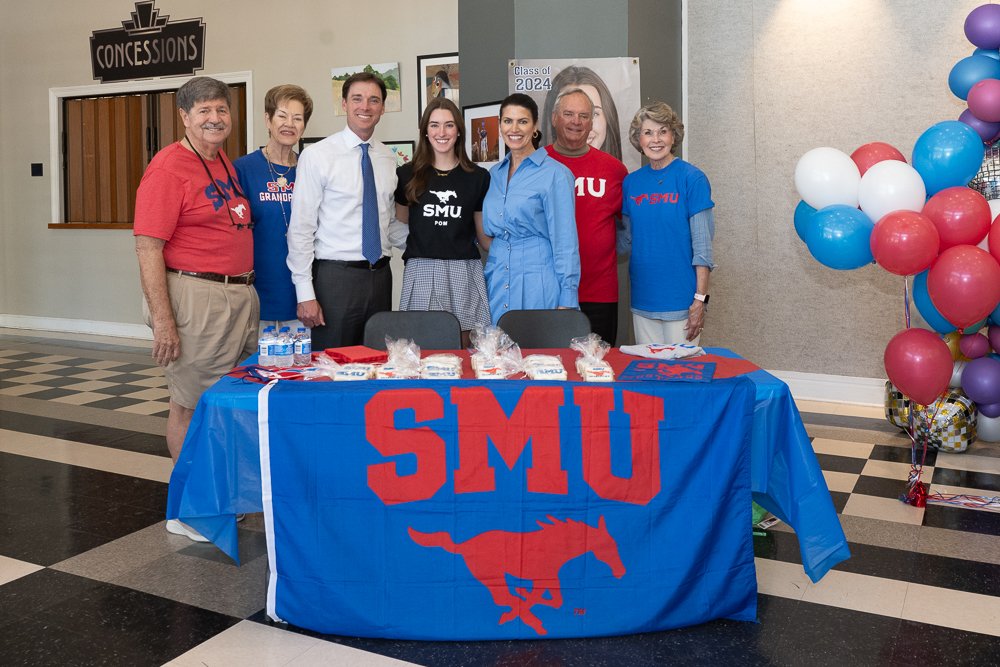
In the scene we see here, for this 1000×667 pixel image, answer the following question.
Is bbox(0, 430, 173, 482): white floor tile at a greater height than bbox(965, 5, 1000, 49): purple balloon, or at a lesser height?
lesser

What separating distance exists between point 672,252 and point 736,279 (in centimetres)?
203

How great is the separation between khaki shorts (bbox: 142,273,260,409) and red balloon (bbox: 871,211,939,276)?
2.37 meters

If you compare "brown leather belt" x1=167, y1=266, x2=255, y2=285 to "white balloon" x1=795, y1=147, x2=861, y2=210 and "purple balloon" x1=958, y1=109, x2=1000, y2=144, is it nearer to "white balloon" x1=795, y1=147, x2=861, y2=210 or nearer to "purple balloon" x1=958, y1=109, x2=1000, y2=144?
"white balloon" x1=795, y1=147, x2=861, y2=210

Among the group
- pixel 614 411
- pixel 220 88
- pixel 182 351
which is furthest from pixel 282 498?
pixel 220 88

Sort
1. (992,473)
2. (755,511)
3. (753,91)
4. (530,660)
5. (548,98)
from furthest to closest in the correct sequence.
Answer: (753,91)
(548,98)
(992,473)
(755,511)
(530,660)

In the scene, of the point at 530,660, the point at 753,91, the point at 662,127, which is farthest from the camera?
the point at 753,91

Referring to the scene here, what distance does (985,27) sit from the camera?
12.4 feet

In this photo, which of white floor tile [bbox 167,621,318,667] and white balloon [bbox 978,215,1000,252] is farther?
white balloon [bbox 978,215,1000,252]

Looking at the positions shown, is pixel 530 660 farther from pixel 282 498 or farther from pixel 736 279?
pixel 736 279

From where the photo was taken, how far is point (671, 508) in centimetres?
228

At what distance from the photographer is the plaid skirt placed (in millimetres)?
3525

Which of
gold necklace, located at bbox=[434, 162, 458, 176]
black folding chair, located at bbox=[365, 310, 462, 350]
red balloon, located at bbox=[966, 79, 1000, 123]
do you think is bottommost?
black folding chair, located at bbox=[365, 310, 462, 350]

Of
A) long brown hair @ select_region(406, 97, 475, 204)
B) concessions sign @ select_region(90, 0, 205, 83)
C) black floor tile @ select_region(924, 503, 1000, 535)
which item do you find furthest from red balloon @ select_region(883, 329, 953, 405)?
concessions sign @ select_region(90, 0, 205, 83)

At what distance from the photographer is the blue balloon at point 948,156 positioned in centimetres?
317
